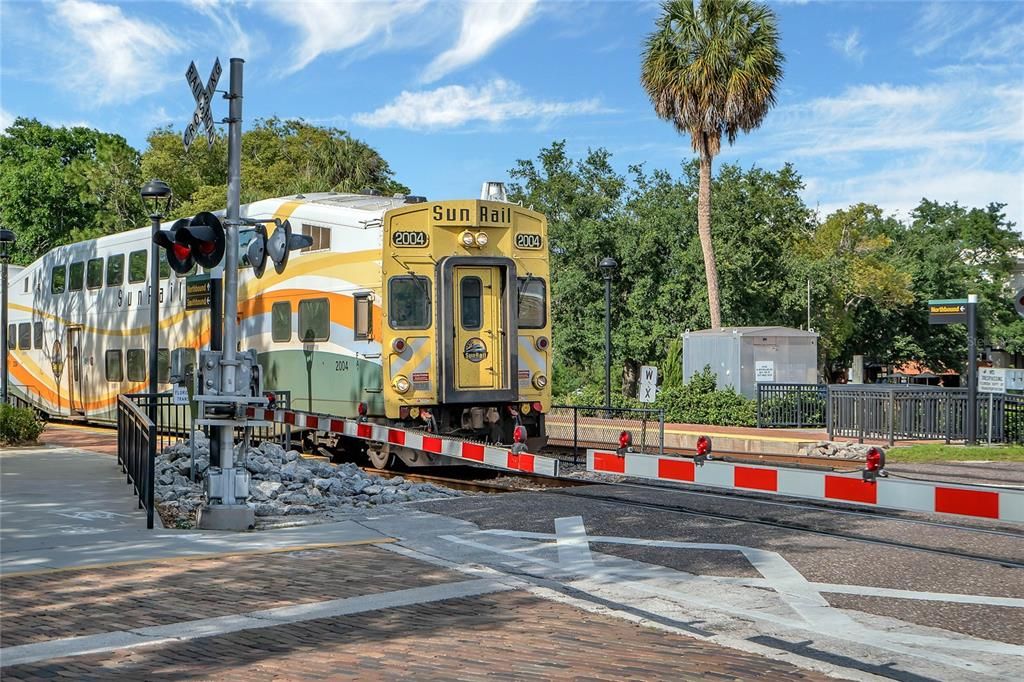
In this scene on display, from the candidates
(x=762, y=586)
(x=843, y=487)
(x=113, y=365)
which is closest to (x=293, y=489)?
(x=762, y=586)

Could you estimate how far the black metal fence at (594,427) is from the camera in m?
19.1

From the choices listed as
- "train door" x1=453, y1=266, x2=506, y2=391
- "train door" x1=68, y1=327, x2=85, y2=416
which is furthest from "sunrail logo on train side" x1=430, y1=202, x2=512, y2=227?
"train door" x1=68, y1=327, x2=85, y2=416

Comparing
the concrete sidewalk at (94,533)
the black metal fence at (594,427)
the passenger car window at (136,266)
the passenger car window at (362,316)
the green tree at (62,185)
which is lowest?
the concrete sidewalk at (94,533)

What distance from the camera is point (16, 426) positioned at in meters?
20.1

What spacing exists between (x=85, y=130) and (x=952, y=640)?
59473mm

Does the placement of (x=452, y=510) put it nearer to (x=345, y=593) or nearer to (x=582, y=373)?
(x=345, y=593)

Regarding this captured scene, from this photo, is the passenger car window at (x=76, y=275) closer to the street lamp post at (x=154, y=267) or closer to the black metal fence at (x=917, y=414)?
the street lamp post at (x=154, y=267)

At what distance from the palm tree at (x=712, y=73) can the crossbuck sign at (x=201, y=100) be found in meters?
23.6

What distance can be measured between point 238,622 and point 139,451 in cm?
611

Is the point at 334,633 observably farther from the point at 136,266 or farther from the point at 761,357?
the point at 761,357

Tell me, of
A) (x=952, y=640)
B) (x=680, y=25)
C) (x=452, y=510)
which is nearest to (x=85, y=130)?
(x=680, y=25)

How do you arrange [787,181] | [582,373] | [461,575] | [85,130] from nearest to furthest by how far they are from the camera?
[461,575] < [582,373] < [787,181] < [85,130]

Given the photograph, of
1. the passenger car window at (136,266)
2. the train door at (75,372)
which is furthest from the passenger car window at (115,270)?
the train door at (75,372)

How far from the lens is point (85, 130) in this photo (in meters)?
58.8
